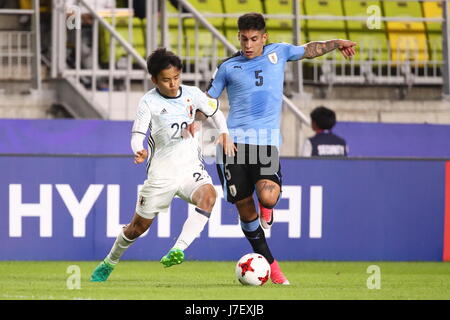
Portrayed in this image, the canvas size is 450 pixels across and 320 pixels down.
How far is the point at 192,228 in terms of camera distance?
9180 millimetres

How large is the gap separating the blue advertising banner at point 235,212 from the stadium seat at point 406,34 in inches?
177

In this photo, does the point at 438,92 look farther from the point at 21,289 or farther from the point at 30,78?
the point at 21,289

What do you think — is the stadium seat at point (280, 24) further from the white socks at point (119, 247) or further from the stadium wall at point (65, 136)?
the white socks at point (119, 247)

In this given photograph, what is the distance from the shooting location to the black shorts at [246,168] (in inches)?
381

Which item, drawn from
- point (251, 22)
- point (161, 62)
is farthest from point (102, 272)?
point (251, 22)

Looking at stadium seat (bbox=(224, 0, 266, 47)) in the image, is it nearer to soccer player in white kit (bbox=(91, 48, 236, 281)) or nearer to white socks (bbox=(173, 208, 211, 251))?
soccer player in white kit (bbox=(91, 48, 236, 281))

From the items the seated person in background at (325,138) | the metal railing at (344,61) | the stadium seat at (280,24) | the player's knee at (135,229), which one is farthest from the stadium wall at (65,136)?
the player's knee at (135,229)

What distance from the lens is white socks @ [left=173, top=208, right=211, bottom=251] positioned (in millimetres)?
9086

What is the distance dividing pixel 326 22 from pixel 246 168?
820 centimetres

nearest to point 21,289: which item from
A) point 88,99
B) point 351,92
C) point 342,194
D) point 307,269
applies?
point 307,269

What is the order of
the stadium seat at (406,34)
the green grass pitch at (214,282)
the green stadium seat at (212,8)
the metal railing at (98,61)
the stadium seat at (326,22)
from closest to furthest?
the green grass pitch at (214,282) < the metal railing at (98,61) < the green stadium seat at (212,8) < the stadium seat at (406,34) < the stadium seat at (326,22)

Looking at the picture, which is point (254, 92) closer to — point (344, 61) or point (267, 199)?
point (267, 199)
